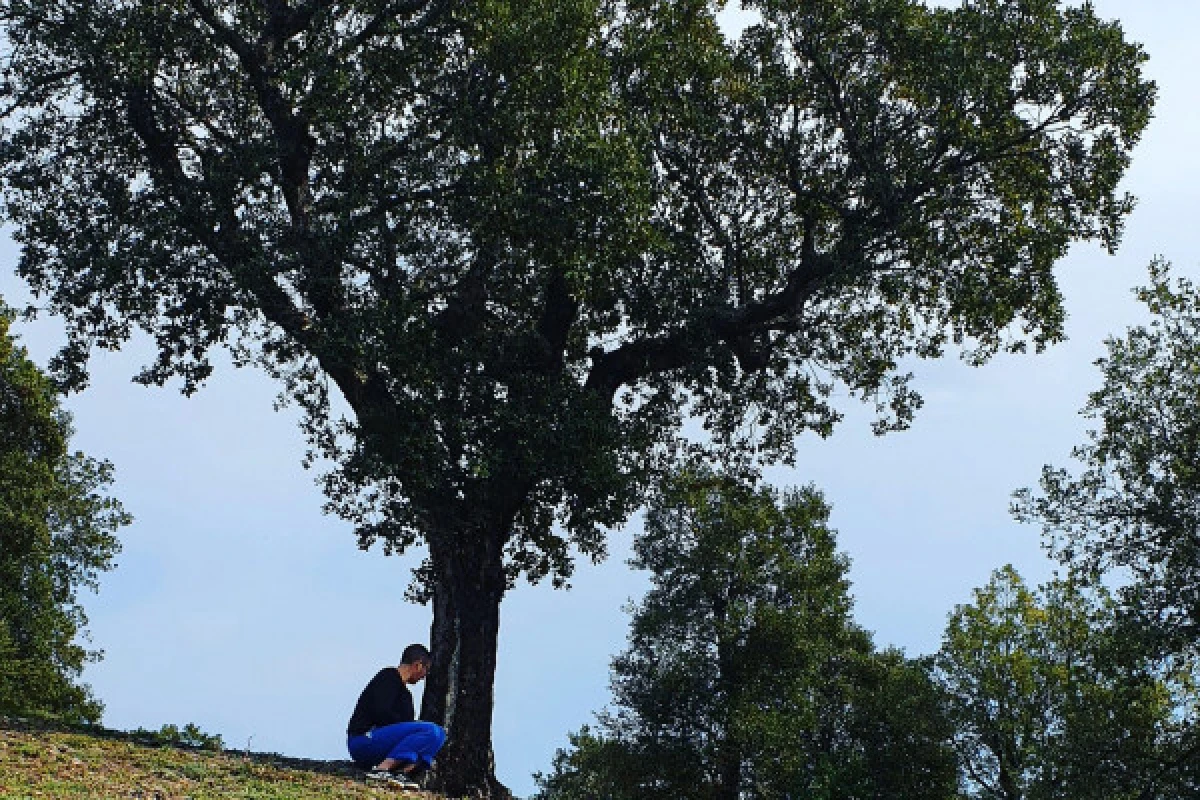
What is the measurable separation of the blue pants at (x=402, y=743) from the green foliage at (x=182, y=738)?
2.99 meters

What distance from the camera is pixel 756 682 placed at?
1940 inches

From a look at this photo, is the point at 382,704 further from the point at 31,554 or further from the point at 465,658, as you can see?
the point at 31,554

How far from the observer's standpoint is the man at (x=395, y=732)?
75.7 feet

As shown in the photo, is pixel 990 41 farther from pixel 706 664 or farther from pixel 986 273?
pixel 706 664

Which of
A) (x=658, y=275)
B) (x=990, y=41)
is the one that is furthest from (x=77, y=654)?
(x=990, y=41)

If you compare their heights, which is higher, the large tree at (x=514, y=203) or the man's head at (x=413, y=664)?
the large tree at (x=514, y=203)

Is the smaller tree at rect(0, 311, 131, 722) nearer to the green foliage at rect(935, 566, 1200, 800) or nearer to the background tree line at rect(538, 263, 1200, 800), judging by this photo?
the background tree line at rect(538, 263, 1200, 800)

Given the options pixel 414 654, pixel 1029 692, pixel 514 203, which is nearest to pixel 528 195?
pixel 514 203

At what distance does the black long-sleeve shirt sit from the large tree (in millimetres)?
2586

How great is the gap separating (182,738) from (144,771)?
22.2 feet

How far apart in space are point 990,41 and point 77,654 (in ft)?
118

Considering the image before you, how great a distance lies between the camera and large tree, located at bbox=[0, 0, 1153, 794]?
2555 centimetres

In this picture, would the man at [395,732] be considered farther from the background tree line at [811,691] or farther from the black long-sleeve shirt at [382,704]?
the background tree line at [811,691]

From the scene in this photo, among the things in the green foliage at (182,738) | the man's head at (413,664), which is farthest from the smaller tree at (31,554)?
the man's head at (413,664)
